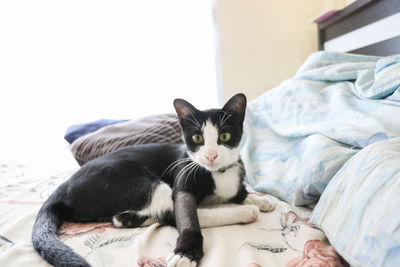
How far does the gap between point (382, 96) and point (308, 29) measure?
4.88ft

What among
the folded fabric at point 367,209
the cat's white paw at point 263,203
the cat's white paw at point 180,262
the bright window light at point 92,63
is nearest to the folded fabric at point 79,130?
the bright window light at point 92,63

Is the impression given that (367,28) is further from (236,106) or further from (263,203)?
(263,203)

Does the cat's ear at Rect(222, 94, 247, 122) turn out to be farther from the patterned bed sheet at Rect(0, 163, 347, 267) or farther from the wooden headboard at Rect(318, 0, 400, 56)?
the wooden headboard at Rect(318, 0, 400, 56)

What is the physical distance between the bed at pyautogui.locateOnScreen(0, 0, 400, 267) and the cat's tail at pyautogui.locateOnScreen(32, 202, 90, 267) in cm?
3

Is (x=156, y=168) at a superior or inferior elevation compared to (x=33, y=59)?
inferior

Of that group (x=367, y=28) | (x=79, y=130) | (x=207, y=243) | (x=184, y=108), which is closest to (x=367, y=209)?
(x=207, y=243)

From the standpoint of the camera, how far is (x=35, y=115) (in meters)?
2.28

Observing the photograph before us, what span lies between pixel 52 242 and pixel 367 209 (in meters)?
0.69

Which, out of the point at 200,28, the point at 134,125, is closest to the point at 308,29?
the point at 200,28

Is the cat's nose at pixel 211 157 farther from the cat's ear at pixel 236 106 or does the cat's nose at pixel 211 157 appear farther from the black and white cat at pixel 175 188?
the cat's ear at pixel 236 106

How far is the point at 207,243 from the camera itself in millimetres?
663

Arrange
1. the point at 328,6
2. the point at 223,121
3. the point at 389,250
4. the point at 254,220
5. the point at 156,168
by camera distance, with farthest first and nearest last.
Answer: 1. the point at 328,6
2. the point at 156,168
3. the point at 223,121
4. the point at 254,220
5. the point at 389,250

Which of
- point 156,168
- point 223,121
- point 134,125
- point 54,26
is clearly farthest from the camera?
point 54,26

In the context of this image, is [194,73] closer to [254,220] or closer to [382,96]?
[382,96]
